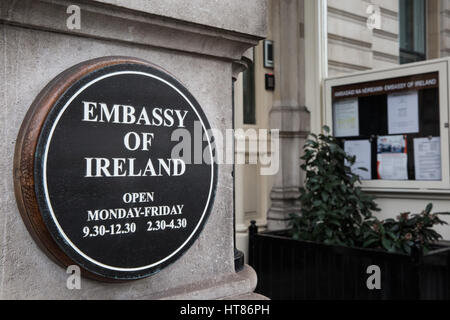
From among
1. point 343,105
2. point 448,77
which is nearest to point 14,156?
point 448,77

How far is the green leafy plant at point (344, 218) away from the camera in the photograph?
4086mm

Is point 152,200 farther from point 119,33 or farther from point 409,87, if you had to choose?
point 409,87

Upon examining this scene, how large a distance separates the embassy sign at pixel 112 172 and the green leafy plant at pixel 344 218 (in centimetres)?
301

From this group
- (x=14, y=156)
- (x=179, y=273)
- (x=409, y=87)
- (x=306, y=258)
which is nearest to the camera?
(x=14, y=156)

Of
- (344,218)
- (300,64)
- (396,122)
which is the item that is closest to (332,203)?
(344,218)

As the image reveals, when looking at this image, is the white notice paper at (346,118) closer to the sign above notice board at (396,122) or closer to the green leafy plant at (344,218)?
the sign above notice board at (396,122)

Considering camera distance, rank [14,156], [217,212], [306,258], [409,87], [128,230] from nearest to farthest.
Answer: [14,156] < [128,230] < [217,212] < [306,258] < [409,87]

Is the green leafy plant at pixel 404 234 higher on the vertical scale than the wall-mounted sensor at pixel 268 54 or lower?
lower

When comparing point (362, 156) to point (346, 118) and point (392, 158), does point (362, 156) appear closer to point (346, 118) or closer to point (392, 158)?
point (392, 158)

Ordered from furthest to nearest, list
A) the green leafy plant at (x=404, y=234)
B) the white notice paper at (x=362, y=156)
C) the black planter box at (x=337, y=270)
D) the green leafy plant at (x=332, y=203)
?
1. the white notice paper at (x=362, y=156)
2. the green leafy plant at (x=332, y=203)
3. the green leafy plant at (x=404, y=234)
4. the black planter box at (x=337, y=270)

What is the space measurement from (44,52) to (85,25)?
13 centimetres

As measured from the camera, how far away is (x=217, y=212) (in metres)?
1.62

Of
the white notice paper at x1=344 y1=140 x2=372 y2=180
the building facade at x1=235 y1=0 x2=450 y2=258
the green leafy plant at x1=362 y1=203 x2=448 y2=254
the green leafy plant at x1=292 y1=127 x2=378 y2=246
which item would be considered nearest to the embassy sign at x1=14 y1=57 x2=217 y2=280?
the green leafy plant at x1=362 y1=203 x2=448 y2=254

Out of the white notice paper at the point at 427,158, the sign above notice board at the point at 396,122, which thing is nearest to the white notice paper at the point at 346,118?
the sign above notice board at the point at 396,122
